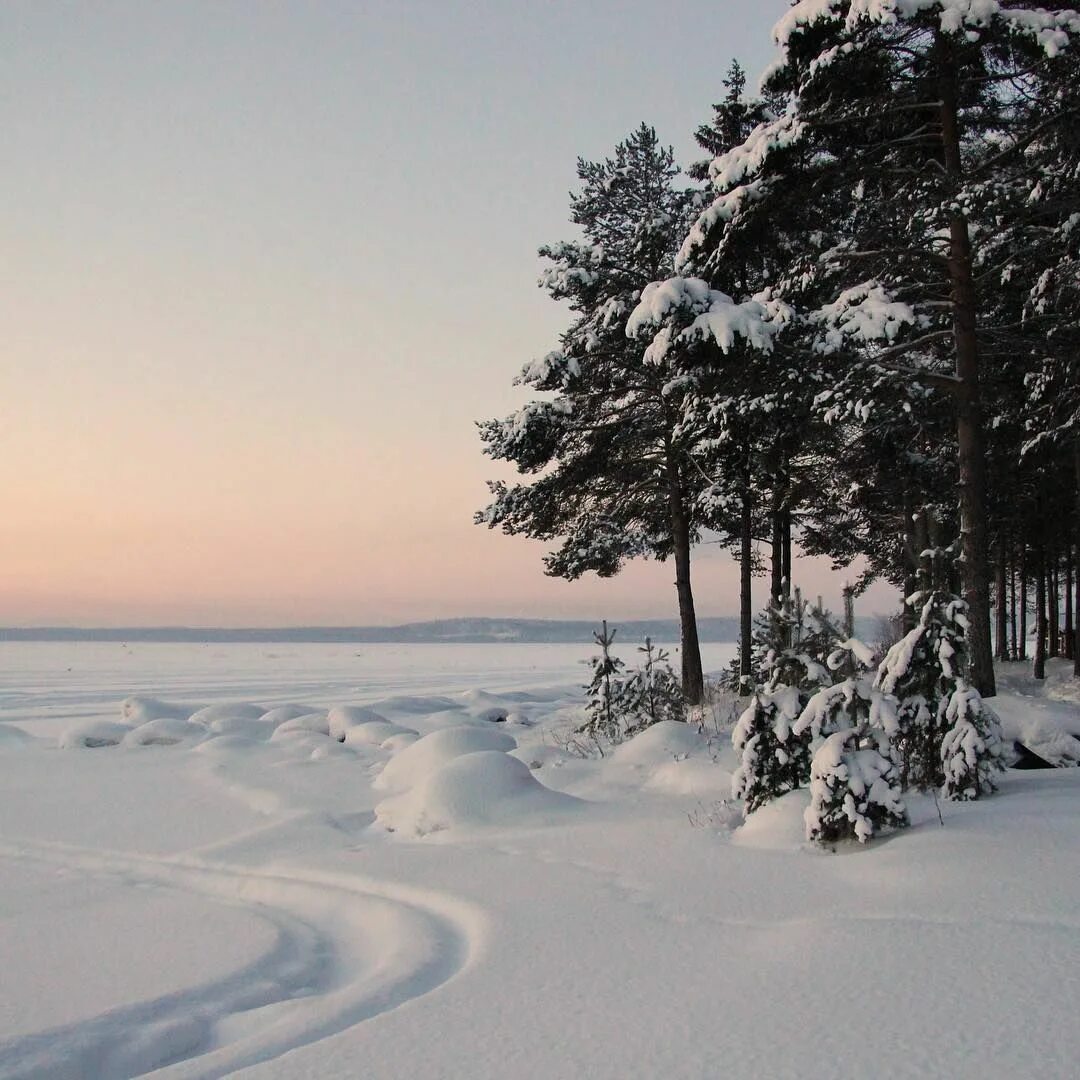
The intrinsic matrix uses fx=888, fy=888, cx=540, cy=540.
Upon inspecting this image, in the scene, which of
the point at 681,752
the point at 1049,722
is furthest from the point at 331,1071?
the point at 1049,722

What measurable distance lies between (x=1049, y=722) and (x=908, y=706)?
2.58 meters

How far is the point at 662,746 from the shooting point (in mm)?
9242

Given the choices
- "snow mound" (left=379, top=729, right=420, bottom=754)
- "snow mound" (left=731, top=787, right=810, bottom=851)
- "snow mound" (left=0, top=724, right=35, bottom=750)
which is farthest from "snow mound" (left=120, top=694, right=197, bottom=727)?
"snow mound" (left=731, top=787, right=810, bottom=851)

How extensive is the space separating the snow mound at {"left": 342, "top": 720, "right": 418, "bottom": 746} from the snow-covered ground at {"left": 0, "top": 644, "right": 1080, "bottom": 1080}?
4.30 metres

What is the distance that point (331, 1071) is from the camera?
2.72 metres

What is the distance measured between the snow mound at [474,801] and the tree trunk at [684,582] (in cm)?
1041

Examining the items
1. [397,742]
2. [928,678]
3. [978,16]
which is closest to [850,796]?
[928,678]

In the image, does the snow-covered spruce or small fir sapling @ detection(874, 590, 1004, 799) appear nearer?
the snow-covered spruce

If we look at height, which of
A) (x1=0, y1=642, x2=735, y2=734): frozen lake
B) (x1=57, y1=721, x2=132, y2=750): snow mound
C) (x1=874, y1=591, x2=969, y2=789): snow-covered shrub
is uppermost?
(x1=874, y1=591, x2=969, y2=789): snow-covered shrub

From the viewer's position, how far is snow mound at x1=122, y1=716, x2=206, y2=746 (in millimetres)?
13039

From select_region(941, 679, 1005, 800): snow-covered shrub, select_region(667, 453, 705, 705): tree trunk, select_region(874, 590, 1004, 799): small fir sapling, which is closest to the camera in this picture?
select_region(941, 679, 1005, 800): snow-covered shrub

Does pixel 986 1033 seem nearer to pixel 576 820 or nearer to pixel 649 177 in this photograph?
pixel 576 820

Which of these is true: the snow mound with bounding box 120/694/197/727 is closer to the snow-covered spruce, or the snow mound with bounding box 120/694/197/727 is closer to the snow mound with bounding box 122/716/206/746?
the snow mound with bounding box 122/716/206/746

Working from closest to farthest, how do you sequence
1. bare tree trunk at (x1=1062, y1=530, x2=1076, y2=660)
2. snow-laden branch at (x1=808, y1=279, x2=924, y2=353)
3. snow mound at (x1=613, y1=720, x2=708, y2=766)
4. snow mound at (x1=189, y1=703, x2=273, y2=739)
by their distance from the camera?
snow mound at (x1=613, y1=720, x2=708, y2=766), snow-laden branch at (x1=808, y1=279, x2=924, y2=353), snow mound at (x1=189, y1=703, x2=273, y2=739), bare tree trunk at (x1=1062, y1=530, x2=1076, y2=660)
